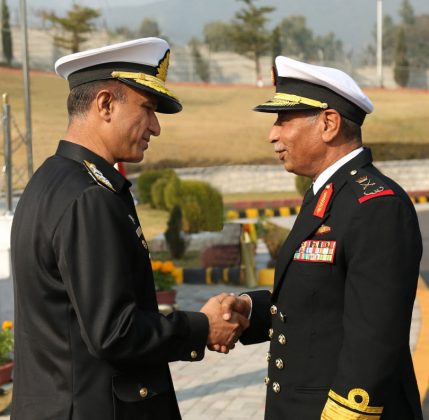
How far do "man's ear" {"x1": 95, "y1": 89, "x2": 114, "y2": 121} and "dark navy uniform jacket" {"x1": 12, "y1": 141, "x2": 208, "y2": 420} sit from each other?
0.45ft

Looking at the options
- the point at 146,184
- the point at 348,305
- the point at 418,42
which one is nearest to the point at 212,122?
the point at 146,184

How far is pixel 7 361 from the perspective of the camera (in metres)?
6.29

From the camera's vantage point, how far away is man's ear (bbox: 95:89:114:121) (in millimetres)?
2672

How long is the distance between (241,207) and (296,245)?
23.9 meters

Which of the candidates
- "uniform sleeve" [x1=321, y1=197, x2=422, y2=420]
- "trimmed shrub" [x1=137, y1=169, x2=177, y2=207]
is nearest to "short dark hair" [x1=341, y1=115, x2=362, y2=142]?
"uniform sleeve" [x1=321, y1=197, x2=422, y2=420]

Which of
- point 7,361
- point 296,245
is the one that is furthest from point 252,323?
point 7,361

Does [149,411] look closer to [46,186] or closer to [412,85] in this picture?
[46,186]

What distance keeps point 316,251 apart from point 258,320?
641 mm

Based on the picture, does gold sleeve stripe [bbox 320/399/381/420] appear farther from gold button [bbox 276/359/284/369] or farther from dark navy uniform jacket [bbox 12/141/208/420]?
dark navy uniform jacket [bbox 12/141/208/420]

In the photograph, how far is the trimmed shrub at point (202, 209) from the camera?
43.7ft

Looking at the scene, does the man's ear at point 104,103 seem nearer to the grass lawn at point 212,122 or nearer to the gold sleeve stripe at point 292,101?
the gold sleeve stripe at point 292,101

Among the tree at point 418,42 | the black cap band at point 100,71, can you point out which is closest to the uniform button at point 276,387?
the black cap band at point 100,71

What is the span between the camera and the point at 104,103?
2680 mm

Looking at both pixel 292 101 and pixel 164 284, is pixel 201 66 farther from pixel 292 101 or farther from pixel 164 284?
pixel 292 101
